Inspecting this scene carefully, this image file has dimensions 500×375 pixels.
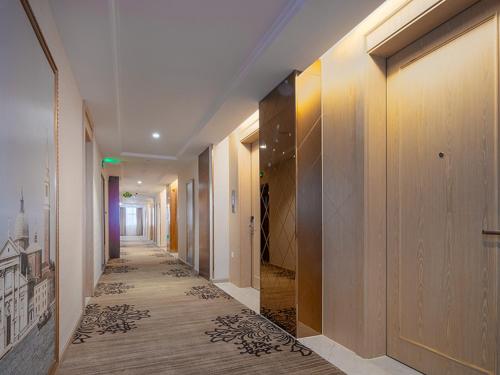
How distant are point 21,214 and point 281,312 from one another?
286 cm

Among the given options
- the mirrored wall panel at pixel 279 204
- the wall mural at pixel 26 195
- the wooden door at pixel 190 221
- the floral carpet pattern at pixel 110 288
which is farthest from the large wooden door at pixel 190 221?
the wall mural at pixel 26 195

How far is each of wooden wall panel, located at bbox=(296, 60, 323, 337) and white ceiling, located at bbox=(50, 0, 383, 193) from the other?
332 millimetres

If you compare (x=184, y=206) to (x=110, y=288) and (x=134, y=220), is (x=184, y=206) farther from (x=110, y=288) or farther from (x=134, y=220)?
(x=134, y=220)

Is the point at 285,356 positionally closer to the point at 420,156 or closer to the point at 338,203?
the point at 338,203

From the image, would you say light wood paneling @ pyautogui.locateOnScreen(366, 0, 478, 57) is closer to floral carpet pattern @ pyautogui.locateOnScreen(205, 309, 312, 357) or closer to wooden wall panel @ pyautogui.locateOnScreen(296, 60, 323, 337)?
wooden wall panel @ pyautogui.locateOnScreen(296, 60, 323, 337)

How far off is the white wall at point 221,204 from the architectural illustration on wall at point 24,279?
449 centimetres

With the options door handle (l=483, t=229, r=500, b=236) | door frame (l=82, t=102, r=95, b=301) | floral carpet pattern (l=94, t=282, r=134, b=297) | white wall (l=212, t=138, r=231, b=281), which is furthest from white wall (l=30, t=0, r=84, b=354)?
door handle (l=483, t=229, r=500, b=236)

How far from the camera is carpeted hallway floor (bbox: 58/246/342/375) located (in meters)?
2.80

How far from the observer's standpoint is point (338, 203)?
10.6 feet

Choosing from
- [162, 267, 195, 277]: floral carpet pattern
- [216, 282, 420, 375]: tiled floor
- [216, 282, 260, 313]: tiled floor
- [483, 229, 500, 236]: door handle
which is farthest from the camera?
[162, 267, 195, 277]: floral carpet pattern

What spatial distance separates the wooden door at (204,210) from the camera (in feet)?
22.8

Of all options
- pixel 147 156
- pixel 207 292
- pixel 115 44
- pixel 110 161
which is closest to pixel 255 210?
pixel 207 292

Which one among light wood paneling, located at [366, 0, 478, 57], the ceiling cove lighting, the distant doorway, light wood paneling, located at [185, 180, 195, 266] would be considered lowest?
the distant doorway

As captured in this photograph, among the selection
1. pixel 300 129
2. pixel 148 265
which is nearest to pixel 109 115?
pixel 300 129
